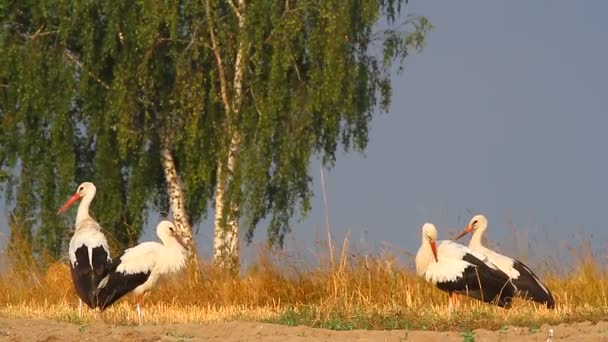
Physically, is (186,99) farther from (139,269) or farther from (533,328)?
(533,328)

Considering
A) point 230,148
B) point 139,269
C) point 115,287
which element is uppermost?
point 230,148

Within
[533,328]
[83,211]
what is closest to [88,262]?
[83,211]

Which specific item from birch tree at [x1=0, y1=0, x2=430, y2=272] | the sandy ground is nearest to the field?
the sandy ground

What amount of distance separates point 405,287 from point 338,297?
1440mm

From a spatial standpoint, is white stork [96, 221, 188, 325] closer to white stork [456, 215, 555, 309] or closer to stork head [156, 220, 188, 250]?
stork head [156, 220, 188, 250]

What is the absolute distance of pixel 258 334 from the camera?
1136 centimetres

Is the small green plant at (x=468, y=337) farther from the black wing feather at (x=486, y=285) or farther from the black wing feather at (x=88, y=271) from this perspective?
the black wing feather at (x=88, y=271)

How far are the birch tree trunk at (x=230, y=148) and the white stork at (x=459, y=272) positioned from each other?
9691mm

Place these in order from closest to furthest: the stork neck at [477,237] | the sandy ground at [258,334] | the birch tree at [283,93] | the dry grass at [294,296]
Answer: the sandy ground at [258,334] < the dry grass at [294,296] < the stork neck at [477,237] < the birch tree at [283,93]

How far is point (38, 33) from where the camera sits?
26828 mm

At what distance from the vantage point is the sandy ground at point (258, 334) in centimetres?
1102

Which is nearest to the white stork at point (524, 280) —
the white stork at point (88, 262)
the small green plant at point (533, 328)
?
the small green plant at point (533, 328)

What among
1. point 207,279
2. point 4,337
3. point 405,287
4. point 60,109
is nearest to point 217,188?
point 60,109

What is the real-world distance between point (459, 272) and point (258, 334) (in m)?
4.94
